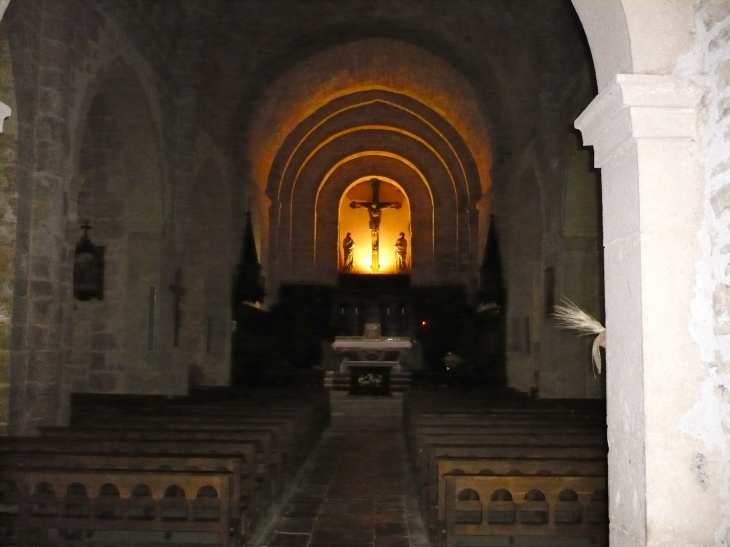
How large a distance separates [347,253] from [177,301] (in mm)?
11484

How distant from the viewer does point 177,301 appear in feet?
34.3

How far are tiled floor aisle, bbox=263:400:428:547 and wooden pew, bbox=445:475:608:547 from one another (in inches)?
42.7

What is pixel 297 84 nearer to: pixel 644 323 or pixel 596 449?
pixel 596 449

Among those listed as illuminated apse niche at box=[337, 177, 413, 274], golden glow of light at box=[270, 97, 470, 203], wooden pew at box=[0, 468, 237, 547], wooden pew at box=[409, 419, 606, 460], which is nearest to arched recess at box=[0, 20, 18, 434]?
wooden pew at box=[0, 468, 237, 547]

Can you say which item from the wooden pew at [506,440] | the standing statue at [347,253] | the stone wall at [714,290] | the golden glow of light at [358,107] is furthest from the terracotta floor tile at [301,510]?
the standing statue at [347,253]

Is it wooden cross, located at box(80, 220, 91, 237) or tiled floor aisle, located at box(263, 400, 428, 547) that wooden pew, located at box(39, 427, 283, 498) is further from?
wooden cross, located at box(80, 220, 91, 237)

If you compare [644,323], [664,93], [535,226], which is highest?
[535,226]

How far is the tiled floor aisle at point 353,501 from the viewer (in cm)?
535

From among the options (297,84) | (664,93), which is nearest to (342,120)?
(297,84)

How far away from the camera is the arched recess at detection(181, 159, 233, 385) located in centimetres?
1297

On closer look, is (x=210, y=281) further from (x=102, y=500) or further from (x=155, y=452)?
(x=102, y=500)

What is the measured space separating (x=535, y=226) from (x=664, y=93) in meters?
9.92

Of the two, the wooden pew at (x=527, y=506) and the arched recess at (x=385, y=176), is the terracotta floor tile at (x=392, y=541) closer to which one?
the wooden pew at (x=527, y=506)

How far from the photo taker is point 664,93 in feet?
10.8
